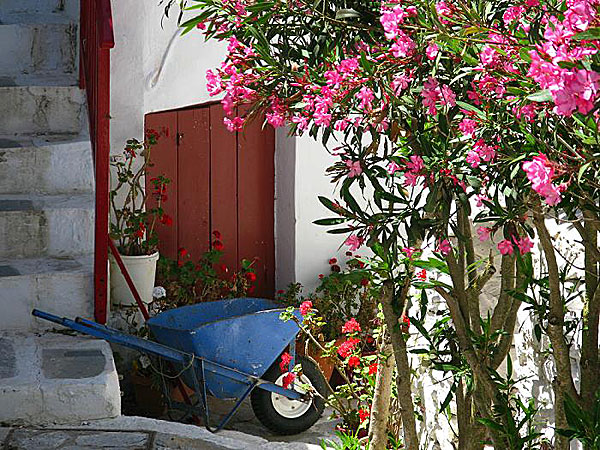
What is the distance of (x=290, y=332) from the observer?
4902 mm

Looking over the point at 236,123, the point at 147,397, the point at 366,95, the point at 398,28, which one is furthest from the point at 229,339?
the point at 398,28

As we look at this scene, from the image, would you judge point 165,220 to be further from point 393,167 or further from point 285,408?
point 393,167

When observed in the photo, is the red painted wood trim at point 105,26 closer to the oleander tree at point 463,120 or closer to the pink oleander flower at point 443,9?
the oleander tree at point 463,120

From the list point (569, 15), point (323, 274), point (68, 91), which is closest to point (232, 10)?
point (569, 15)

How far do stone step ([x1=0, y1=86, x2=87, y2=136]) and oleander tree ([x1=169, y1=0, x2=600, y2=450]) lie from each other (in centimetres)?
274

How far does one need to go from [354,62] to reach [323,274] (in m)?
4.62

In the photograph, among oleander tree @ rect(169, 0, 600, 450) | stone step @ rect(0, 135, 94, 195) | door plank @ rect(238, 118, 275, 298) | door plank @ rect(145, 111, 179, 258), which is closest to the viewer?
oleander tree @ rect(169, 0, 600, 450)

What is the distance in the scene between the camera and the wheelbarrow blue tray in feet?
14.9

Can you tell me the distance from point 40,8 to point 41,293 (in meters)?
2.38

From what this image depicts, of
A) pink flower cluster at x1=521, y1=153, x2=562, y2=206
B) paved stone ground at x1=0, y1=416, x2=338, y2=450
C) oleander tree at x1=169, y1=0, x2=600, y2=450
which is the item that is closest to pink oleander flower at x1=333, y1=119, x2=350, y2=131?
oleander tree at x1=169, y1=0, x2=600, y2=450

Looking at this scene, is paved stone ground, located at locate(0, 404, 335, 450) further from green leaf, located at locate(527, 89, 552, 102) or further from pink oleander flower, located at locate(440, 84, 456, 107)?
green leaf, located at locate(527, 89, 552, 102)

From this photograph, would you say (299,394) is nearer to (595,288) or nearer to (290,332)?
(290,332)

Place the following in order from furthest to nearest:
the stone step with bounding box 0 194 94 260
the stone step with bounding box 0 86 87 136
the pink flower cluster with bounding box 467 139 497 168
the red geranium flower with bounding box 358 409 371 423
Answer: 1. the stone step with bounding box 0 86 87 136
2. the stone step with bounding box 0 194 94 260
3. the red geranium flower with bounding box 358 409 371 423
4. the pink flower cluster with bounding box 467 139 497 168

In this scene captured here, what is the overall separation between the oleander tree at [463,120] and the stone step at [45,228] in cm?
210
